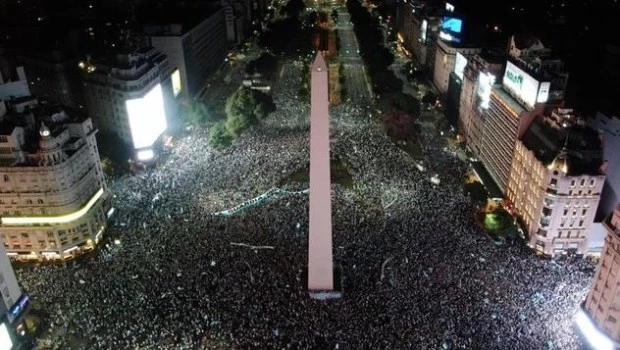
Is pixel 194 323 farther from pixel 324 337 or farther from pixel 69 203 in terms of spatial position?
pixel 69 203

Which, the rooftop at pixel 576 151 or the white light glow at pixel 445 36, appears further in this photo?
the white light glow at pixel 445 36

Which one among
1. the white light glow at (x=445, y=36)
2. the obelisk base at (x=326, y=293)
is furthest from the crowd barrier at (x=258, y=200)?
the white light glow at (x=445, y=36)

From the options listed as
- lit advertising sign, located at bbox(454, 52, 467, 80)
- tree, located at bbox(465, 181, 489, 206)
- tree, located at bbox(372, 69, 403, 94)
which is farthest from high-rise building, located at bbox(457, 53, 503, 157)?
tree, located at bbox(372, 69, 403, 94)

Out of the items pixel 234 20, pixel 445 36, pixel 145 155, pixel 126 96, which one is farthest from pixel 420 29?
pixel 145 155

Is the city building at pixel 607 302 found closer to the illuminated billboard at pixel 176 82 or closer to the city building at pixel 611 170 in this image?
the city building at pixel 611 170

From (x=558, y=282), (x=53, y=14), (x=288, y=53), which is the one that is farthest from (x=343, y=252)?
(x=53, y=14)

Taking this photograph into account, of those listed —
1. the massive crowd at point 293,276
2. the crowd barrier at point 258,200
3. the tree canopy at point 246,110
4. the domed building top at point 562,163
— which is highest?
the domed building top at point 562,163
